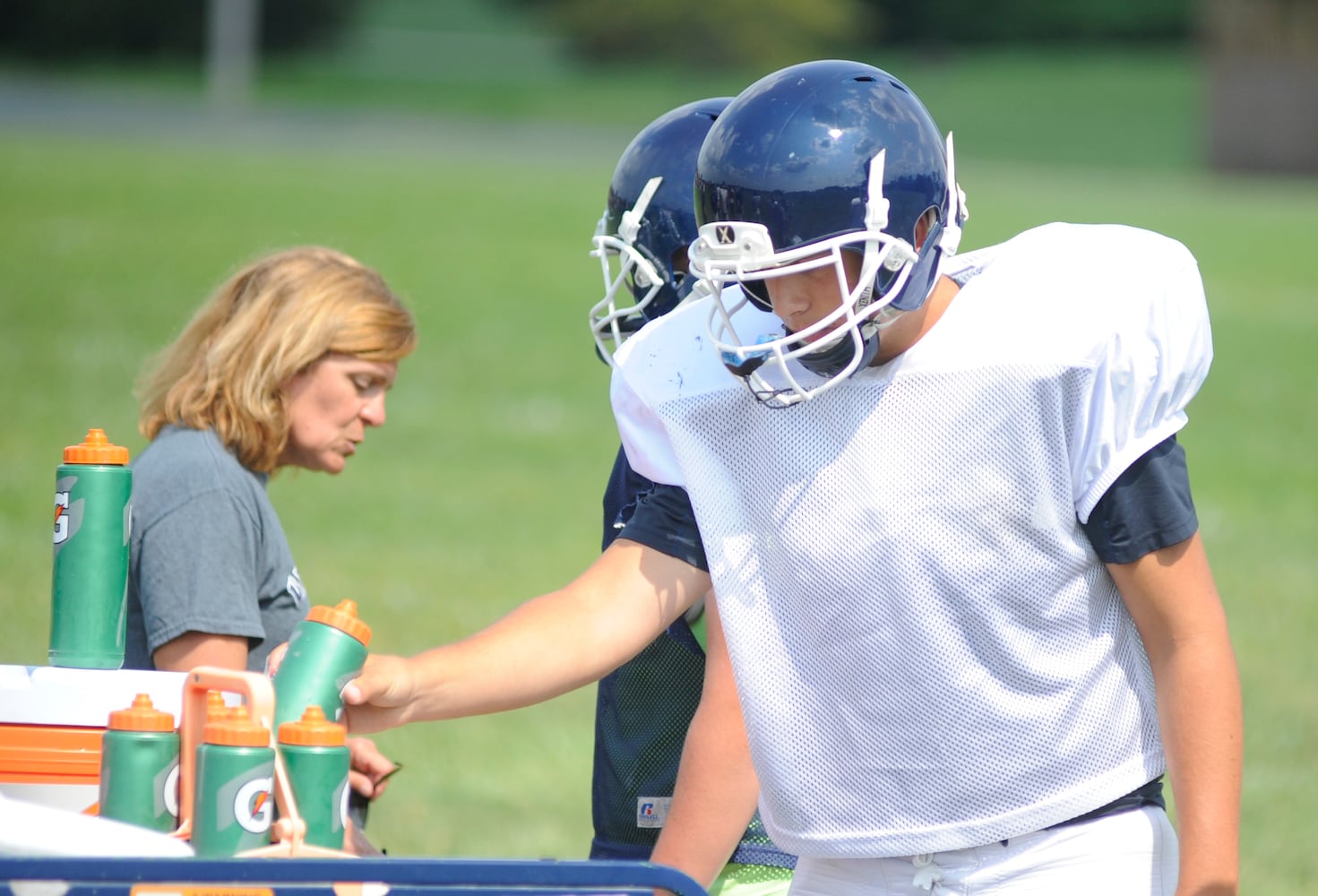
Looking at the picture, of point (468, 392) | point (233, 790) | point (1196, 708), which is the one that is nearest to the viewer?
point (233, 790)

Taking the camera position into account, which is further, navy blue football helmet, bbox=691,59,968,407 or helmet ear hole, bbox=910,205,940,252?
helmet ear hole, bbox=910,205,940,252

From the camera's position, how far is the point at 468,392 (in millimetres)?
15844

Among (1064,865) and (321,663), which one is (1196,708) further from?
(321,663)

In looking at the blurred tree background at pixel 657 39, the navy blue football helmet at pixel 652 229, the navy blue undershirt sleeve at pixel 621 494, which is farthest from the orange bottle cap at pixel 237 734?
the blurred tree background at pixel 657 39

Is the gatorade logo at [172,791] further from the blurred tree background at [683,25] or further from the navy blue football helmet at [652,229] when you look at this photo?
the blurred tree background at [683,25]

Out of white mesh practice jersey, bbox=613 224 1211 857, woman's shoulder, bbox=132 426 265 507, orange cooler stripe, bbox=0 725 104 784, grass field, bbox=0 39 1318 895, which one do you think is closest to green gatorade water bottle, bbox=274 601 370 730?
orange cooler stripe, bbox=0 725 104 784

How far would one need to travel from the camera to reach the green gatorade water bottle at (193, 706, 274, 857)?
1.96 metres

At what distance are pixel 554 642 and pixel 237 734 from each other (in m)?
0.77

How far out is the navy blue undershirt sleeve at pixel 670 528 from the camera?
9.03 ft

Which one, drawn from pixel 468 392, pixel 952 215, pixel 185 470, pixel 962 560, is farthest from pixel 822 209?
pixel 468 392

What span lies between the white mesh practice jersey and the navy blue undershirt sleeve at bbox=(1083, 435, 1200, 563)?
0.03 m

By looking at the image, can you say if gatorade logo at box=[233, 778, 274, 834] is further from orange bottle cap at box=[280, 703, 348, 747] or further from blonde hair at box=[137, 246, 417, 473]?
blonde hair at box=[137, 246, 417, 473]

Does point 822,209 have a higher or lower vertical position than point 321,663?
higher

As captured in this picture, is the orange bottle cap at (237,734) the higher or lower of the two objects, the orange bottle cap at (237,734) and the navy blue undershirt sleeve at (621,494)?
the lower
